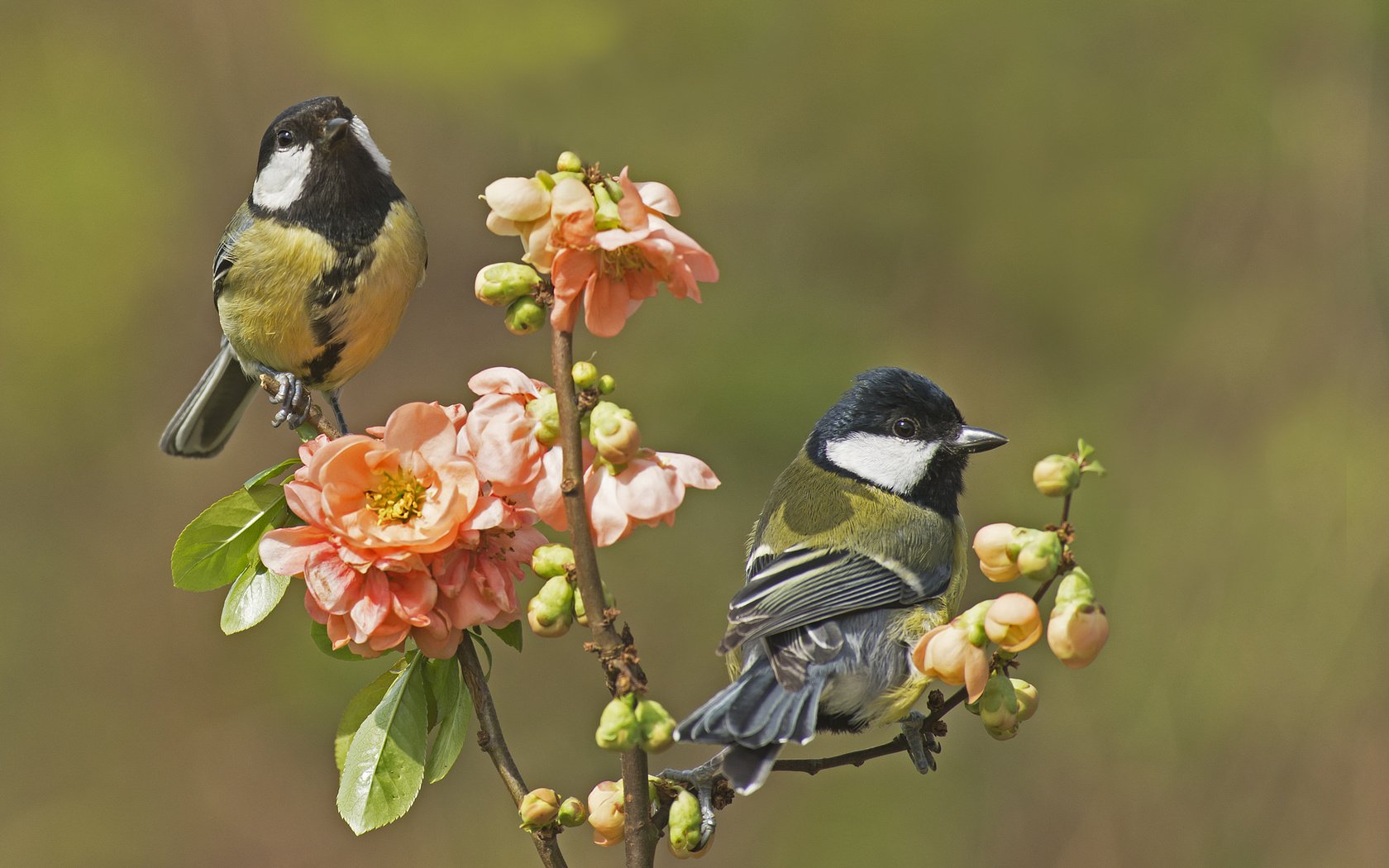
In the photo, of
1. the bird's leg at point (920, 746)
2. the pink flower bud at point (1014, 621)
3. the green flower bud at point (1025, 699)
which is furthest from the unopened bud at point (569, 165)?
the bird's leg at point (920, 746)

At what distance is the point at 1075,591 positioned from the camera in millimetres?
1157

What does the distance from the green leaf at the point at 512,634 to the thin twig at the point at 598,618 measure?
338 millimetres

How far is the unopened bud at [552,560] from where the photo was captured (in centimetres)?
121

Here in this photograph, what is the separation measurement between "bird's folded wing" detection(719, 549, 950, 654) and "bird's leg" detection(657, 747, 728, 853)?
22cm

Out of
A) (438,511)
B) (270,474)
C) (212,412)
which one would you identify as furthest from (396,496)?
(212,412)

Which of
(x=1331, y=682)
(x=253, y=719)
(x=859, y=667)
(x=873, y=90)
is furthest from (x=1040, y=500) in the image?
(x=253, y=719)

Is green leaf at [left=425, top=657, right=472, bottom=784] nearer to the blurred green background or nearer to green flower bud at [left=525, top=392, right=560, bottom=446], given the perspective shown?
green flower bud at [left=525, top=392, right=560, bottom=446]

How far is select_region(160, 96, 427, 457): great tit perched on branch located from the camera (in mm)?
2314

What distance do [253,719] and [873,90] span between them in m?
3.30

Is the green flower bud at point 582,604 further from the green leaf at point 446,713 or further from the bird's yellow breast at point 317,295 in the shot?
the bird's yellow breast at point 317,295

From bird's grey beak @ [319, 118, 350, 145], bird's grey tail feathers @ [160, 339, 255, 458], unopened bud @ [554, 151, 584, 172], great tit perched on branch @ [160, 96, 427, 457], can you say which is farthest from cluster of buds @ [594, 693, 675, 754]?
bird's grey tail feathers @ [160, 339, 255, 458]

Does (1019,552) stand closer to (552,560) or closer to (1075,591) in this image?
(1075,591)

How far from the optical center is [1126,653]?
3912 mm

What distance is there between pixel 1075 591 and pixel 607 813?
515 millimetres
